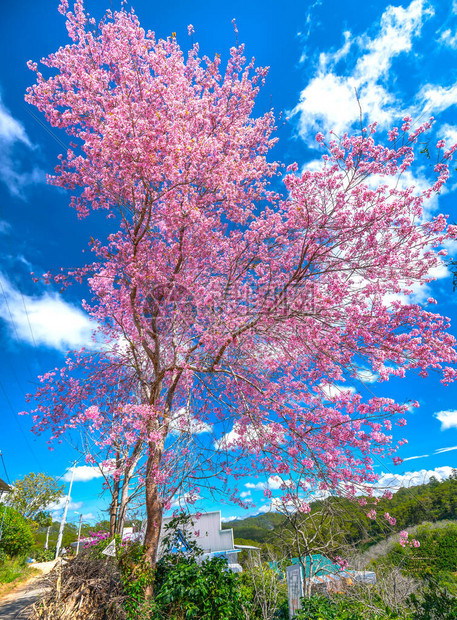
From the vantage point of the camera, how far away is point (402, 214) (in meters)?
6.24

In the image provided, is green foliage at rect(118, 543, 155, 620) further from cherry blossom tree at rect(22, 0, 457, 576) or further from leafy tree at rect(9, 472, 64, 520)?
leafy tree at rect(9, 472, 64, 520)

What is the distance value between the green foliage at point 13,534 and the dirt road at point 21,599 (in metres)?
3.86

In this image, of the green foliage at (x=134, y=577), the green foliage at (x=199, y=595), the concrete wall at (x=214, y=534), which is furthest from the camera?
the concrete wall at (x=214, y=534)

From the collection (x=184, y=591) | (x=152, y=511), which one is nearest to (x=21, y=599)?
(x=152, y=511)

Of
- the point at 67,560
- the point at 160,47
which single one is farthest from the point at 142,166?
the point at 67,560

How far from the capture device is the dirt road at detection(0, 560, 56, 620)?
16.5 feet

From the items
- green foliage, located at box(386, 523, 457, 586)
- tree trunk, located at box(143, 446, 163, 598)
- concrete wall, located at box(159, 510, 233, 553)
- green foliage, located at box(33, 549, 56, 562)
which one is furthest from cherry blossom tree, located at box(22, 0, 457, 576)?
green foliage, located at box(33, 549, 56, 562)

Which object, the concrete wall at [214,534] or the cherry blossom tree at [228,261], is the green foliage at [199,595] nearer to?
the cherry blossom tree at [228,261]

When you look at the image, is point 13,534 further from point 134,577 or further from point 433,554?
A: point 433,554

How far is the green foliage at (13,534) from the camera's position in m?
15.7

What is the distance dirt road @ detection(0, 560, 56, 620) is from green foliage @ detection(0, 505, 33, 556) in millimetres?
3856

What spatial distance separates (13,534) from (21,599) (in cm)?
698

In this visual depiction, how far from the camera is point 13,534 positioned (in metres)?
15.9

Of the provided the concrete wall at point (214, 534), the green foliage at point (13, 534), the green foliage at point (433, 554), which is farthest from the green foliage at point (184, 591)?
the concrete wall at point (214, 534)
